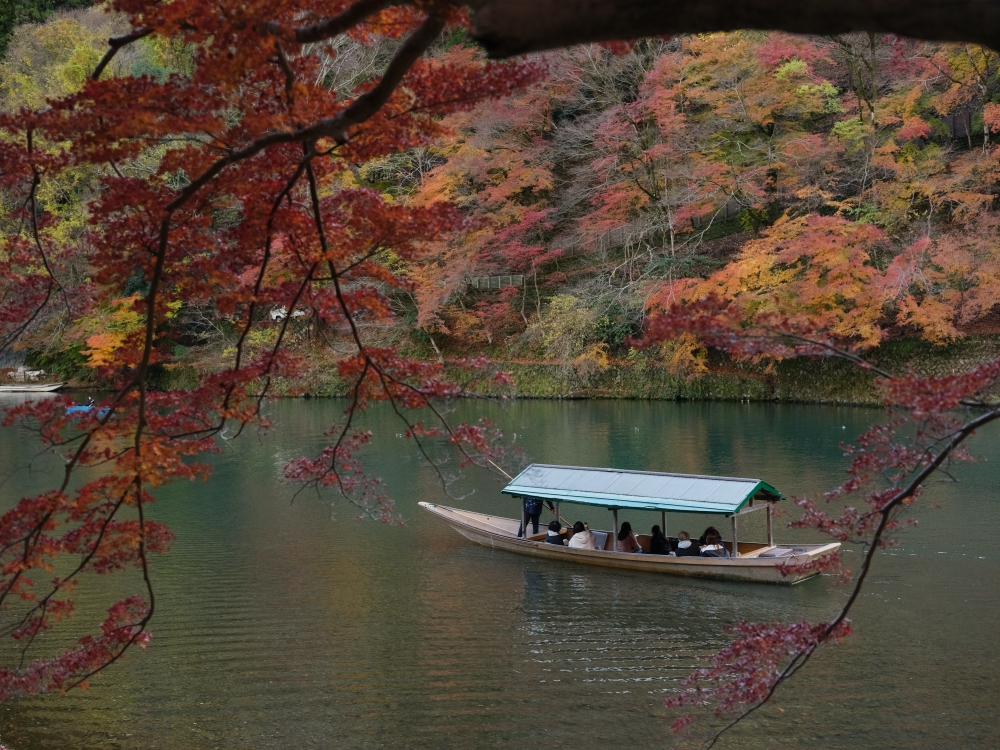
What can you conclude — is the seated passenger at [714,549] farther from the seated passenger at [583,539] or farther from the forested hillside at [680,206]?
the forested hillside at [680,206]

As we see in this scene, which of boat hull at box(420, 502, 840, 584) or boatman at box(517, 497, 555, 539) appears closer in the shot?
boat hull at box(420, 502, 840, 584)

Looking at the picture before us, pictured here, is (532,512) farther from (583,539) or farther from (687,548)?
(687,548)

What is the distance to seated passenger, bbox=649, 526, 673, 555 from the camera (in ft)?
39.7

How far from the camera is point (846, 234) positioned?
68.1 feet

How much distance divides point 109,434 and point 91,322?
2676cm

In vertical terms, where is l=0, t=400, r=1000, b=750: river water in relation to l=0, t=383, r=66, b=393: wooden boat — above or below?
below

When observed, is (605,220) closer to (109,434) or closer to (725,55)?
(725,55)

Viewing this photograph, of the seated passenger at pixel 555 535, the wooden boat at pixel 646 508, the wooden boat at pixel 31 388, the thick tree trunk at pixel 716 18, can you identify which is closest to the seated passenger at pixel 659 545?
the wooden boat at pixel 646 508

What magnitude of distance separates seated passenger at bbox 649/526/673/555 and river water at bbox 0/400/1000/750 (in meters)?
0.58

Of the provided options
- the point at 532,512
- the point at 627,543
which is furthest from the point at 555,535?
the point at 627,543

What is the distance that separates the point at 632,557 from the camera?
12.0 meters

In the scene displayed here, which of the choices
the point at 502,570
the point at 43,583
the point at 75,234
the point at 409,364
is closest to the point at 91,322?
the point at 75,234

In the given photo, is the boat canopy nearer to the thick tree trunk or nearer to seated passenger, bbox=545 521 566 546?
seated passenger, bbox=545 521 566 546

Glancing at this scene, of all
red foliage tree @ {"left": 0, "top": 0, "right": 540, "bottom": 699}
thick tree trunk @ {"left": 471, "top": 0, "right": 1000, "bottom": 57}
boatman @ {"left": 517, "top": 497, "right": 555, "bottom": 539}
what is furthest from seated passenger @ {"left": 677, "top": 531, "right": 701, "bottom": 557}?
thick tree trunk @ {"left": 471, "top": 0, "right": 1000, "bottom": 57}
